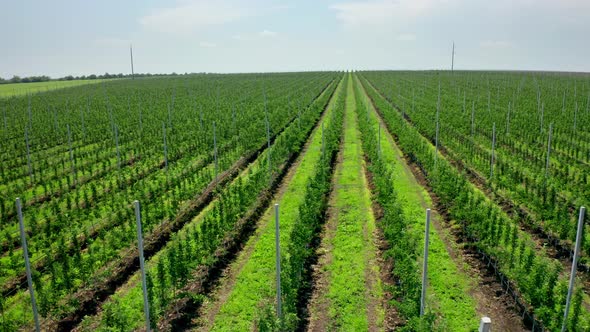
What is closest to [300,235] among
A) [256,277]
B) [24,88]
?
[256,277]

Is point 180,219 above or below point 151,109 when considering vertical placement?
below

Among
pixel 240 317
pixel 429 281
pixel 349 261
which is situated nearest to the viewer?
pixel 240 317

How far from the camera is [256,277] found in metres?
10.5

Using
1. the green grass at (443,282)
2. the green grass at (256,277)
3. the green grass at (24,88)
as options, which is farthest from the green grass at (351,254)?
the green grass at (24,88)

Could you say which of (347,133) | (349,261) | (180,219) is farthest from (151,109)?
(349,261)

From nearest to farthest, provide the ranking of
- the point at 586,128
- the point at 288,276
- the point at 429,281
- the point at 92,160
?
the point at 288,276 < the point at 429,281 < the point at 92,160 < the point at 586,128

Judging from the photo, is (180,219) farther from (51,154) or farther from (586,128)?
(586,128)

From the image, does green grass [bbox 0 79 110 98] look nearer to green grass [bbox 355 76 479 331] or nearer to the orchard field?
the orchard field

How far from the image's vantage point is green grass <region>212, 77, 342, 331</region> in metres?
8.90

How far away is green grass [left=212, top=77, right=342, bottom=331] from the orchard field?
0.05 meters

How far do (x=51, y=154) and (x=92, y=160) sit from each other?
10.1 ft

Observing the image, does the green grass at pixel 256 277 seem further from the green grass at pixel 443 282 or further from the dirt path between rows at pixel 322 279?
the green grass at pixel 443 282

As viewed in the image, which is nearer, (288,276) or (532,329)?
(532,329)

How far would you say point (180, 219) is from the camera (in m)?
14.0
